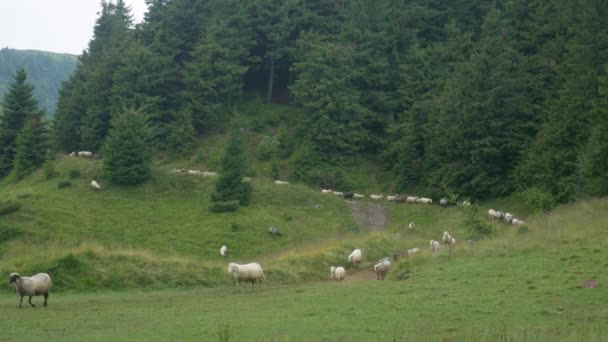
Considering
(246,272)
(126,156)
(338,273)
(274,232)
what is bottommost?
(274,232)

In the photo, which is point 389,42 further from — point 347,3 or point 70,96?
point 70,96

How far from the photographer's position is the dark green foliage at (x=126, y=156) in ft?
172

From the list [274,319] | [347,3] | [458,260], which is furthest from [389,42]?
[274,319]

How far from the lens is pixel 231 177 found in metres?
49.9

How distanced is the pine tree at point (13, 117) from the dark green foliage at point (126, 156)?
16593mm

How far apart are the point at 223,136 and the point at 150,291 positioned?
1749 inches

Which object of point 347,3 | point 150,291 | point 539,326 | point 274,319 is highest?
point 347,3

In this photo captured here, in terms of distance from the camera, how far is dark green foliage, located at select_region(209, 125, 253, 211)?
49.7 m

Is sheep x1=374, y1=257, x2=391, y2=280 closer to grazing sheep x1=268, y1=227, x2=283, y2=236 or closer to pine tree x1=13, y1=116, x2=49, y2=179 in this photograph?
grazing sheep x1=268, y1=227, x2=283, y2=236

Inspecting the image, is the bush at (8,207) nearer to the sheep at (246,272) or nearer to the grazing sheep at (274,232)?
the grazing sheep at (274,232)

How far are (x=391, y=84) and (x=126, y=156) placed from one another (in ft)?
92.4

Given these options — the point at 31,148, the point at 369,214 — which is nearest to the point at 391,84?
the point at 369,214

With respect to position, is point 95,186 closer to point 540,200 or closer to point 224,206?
point 224,206

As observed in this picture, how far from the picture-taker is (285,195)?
5300cm
